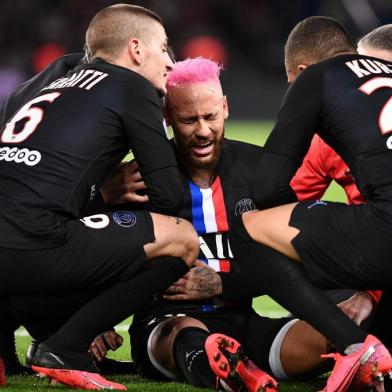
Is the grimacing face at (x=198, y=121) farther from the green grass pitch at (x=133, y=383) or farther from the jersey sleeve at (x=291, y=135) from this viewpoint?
the green grass pitch at (x=133, y=383)

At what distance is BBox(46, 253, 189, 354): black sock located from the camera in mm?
4211

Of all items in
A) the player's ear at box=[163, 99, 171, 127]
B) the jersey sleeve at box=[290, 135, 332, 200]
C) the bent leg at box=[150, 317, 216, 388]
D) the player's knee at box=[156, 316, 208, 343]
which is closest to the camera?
the bent leg at box=[150, 317, 216, 388]

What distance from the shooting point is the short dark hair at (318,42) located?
484 cm

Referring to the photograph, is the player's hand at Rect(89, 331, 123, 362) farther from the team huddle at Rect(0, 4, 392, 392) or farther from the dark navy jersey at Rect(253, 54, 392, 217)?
the dark navy jersey at Rect(253, 54, 392, 217)

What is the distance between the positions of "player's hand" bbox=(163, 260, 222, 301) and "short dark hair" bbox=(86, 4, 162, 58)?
3.47 feet

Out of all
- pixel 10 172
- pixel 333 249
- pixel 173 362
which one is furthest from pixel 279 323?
pixel 10 172

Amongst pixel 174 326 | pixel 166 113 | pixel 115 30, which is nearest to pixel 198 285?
pixel 174 326

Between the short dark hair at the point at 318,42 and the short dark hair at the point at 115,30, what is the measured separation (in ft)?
2.33

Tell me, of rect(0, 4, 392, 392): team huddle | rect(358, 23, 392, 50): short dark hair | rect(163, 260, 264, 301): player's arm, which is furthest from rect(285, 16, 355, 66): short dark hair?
rect(163, 260, 264, 301): player's arm

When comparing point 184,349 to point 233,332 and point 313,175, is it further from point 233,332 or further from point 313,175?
point 313,175

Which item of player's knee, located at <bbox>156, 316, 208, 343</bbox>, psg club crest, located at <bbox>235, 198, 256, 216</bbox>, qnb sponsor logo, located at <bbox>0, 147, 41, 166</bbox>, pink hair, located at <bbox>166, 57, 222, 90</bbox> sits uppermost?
pink hair, located at <bbox>166, 57, 222, 90</bbox>

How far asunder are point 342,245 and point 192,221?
1113 mm

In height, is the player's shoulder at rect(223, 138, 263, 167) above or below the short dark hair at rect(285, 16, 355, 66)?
below

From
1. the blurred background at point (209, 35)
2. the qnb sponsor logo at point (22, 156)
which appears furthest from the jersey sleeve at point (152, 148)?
the blurred background at point (209, 35)
